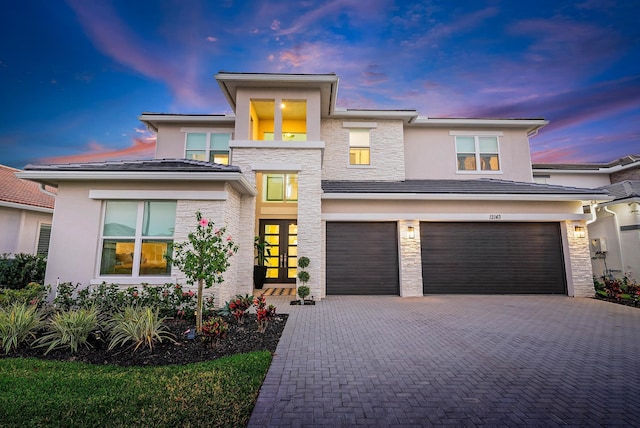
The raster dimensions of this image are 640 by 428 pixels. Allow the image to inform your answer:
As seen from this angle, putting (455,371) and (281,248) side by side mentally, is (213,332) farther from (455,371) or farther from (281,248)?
(281,248)

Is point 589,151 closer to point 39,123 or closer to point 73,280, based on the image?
point 73,280

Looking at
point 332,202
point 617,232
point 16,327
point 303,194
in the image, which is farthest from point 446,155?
point 16,327

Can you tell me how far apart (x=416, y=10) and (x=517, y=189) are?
8741mm

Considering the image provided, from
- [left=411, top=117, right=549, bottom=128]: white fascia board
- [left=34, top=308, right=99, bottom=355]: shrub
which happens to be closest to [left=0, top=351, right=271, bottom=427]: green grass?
[left=34, top=308, right=99, bottom=355]: shrub

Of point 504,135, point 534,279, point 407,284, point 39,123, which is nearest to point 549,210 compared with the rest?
point 534,279

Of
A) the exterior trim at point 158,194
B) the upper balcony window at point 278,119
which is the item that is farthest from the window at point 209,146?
the exterior trim at point 158,194

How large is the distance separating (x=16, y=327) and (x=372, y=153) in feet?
38.2

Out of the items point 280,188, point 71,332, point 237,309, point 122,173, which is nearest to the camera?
point 71,332

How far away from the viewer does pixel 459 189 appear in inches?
393

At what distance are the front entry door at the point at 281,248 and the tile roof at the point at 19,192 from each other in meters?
8.90

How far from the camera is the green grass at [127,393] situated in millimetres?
2430

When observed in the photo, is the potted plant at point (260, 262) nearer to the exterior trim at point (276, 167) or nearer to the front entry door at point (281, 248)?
the front entry door at point (281, 248)

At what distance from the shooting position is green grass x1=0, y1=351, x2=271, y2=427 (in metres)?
2.43

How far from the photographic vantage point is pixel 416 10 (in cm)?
1099
